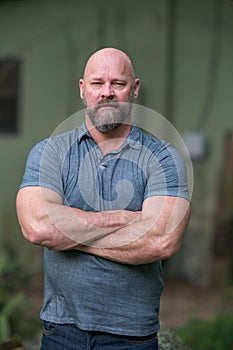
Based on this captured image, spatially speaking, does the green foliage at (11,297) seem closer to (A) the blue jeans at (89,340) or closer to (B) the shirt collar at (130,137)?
(A) the blue jeans at (89,340)

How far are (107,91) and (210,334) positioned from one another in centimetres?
346

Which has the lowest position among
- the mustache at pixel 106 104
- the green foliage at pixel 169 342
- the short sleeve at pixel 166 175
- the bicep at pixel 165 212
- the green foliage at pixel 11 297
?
the green foliage at pixel 11 297

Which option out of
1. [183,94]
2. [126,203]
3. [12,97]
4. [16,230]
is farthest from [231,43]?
[126,203]

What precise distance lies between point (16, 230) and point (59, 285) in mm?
5822

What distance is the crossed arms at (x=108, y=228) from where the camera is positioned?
10.2 feet

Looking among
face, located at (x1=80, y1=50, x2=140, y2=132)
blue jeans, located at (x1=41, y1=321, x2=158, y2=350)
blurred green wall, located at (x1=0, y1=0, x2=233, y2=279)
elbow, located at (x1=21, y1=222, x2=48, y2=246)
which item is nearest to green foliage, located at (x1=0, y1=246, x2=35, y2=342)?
blurred green wall, located at (x1=0, y1=0, x2=233, y2=279)

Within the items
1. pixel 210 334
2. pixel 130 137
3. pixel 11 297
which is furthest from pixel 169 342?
pixel 11 297

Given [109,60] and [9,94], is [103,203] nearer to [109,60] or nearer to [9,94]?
[109,60]

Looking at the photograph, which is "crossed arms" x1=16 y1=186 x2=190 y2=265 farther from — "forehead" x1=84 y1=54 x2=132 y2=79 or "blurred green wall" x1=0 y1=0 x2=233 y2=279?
"blurred green wall" x1=0 y1=0 x2=233 y2=279

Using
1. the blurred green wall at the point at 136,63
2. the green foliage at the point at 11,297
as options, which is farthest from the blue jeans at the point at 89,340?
the blurred green wall at the point at 136,63

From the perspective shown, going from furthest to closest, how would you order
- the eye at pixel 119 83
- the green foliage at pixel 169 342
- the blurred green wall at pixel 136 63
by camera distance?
the blurred green wall at pixel 136 63 < the green foliage at pixel 169 342 < the eye at pixel 119 83

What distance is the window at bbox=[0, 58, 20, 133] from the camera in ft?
29.0

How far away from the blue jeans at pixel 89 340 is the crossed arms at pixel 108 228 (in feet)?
1.11

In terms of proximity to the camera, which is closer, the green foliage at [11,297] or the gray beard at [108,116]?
the gray beard at [108,116]
